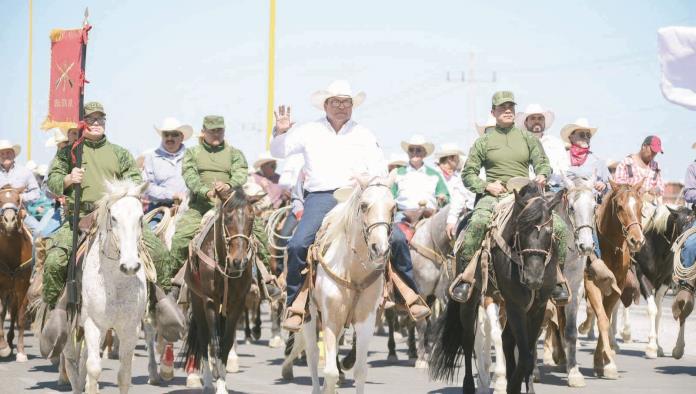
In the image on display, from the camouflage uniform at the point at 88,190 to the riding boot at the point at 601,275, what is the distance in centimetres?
563

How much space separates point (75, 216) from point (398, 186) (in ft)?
28.5

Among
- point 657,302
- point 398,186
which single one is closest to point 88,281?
point 398,186

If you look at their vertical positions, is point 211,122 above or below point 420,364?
above

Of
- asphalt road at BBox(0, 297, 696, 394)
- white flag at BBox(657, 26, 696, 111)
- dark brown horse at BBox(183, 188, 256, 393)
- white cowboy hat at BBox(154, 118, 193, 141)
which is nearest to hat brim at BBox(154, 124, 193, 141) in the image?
white cowboy hat at BBox(154, 118, 193, 141)

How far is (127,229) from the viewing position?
11344mm

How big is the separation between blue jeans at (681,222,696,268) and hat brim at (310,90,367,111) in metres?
5.34

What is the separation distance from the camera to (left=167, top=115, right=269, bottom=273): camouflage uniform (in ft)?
47.7

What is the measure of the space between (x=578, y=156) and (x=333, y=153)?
19.4 ft

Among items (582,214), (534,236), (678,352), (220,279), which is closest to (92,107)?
(220,279)

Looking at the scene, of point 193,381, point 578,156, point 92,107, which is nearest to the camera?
point 92,107

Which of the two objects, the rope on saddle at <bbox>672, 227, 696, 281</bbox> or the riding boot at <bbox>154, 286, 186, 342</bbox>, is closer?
the riding boot at <bbox>154, 286, 186, 342</bbox>

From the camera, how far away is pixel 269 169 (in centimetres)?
2411

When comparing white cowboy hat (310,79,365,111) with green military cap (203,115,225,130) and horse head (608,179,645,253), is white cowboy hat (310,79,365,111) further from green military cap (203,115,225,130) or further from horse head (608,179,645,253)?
horse head (608,179,645,253)

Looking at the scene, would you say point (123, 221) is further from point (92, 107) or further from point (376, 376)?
point (376, 376)
